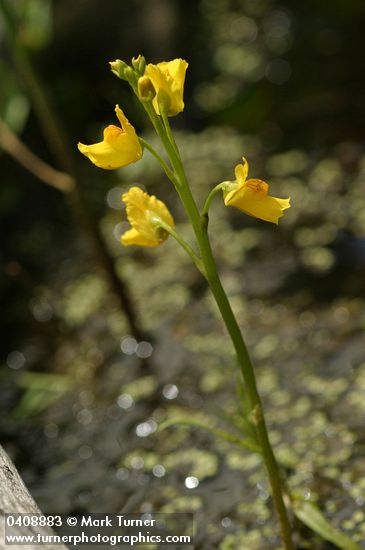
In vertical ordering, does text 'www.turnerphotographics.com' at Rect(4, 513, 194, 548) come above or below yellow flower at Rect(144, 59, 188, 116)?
below

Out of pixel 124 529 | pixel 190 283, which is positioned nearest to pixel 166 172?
pixel 124 529

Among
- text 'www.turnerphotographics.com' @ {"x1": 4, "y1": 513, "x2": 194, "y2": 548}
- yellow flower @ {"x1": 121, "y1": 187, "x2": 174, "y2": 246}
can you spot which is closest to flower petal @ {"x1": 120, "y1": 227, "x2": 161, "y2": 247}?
yellow flower @ {"x1": 121, "y1": 187, "x2": 174, "y2": 246}

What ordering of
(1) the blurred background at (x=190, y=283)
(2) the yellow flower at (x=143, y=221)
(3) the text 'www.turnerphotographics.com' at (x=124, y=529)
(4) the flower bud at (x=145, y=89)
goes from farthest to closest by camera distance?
(1) the blurred background at (x=190, y=283)
(3) the text 'www.turnerphotographics.com' at (x=124, y=529)
(2) the yellow flower at (x=143, y=221)
(4) the flower bud at (x=145, y=89)

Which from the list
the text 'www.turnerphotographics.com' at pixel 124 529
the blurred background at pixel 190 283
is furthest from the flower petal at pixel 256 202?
the text 'www.turnerphotographics.com' at pixel 124 529

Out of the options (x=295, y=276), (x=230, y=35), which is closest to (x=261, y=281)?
(x=295, y=276)

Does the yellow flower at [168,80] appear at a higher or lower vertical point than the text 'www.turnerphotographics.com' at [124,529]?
higher

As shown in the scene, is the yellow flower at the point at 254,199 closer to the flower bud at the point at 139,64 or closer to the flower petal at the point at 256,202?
the flower petal at the point at 256,202

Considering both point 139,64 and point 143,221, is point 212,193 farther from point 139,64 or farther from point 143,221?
point 139,64

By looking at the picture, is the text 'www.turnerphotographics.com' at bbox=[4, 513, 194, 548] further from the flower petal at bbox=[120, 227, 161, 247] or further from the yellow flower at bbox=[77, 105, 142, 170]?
the yellow flower at bbox=[77, 105, 142, 170]
